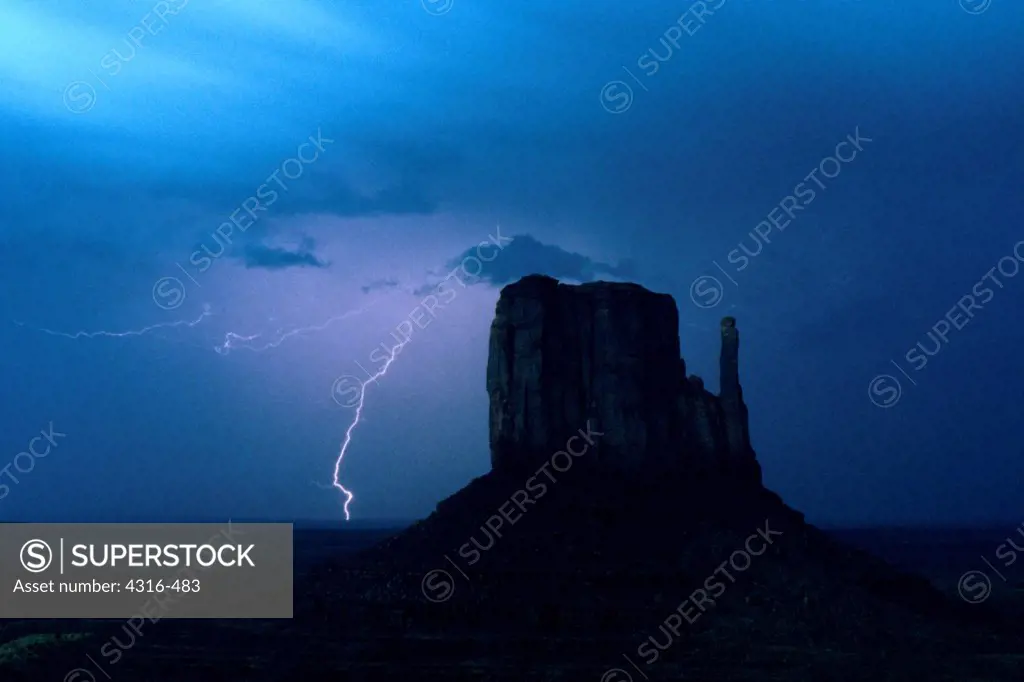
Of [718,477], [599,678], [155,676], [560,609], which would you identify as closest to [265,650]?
[155,676]

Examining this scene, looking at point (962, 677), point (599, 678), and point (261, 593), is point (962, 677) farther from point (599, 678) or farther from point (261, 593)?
→ point (261, 593)

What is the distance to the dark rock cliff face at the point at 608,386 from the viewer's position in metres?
73.6

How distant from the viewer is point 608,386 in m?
74.7

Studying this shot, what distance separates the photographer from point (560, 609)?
5956 cm

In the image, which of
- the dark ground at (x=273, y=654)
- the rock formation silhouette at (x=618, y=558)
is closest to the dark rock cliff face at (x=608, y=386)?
the rock formation silhouette at (x=618, y=558)

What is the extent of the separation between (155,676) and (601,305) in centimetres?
3822

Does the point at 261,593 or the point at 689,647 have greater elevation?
the point at 261,593

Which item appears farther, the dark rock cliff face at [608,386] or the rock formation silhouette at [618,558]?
the dark rock cliff face at [608,386]

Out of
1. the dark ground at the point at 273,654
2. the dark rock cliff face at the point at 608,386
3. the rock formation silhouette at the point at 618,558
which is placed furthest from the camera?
the dark rock cliff face at the point at 608,386

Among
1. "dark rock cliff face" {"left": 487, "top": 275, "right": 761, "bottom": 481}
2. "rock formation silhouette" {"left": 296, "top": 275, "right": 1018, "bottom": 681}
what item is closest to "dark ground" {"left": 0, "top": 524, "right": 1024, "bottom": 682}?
"rock formation silhouette" {"left": 296, "top": 275, "right": 1018, "bottom": 681}

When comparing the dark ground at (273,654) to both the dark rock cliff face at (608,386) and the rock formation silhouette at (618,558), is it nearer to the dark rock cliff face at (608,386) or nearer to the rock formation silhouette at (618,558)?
the rock formation silhouette at (618,558)

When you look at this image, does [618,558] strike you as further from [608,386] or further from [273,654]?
[273,654]

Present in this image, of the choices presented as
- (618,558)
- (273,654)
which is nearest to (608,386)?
(618,558)

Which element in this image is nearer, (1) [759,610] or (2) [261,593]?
(1) [759,610]
